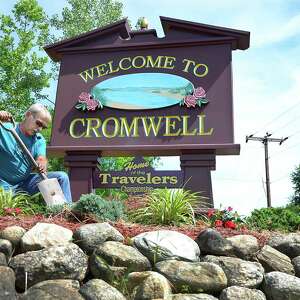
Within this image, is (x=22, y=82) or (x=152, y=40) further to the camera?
(x=22, y=82)

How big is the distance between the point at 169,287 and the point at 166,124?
3.74 meters

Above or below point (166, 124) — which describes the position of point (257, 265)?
below

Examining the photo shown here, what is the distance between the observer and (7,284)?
441 centimetres

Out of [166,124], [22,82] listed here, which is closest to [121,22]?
[166,124]

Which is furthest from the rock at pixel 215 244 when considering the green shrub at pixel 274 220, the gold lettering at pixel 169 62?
the gold lettering at pixel 169 62

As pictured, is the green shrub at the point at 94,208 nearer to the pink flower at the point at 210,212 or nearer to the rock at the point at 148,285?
the rock at the point at 148,285

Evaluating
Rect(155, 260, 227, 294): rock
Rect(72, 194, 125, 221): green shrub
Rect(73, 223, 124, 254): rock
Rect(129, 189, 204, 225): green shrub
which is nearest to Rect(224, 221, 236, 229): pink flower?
Rect(129, 189, 204, 225): green shrub

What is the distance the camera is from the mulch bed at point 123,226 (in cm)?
538

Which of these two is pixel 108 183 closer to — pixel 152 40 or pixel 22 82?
pixel 152 40

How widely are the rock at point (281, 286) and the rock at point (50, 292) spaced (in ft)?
6.22

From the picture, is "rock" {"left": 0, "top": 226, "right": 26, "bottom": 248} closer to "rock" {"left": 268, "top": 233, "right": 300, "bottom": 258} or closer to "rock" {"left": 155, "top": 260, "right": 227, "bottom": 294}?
"rock" {"left": 155, "top": 260, "right": 227, "bottom": 294}

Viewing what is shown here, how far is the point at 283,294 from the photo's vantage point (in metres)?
4.83

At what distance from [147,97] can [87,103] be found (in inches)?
40.9

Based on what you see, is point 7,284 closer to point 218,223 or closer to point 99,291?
point 99,291
